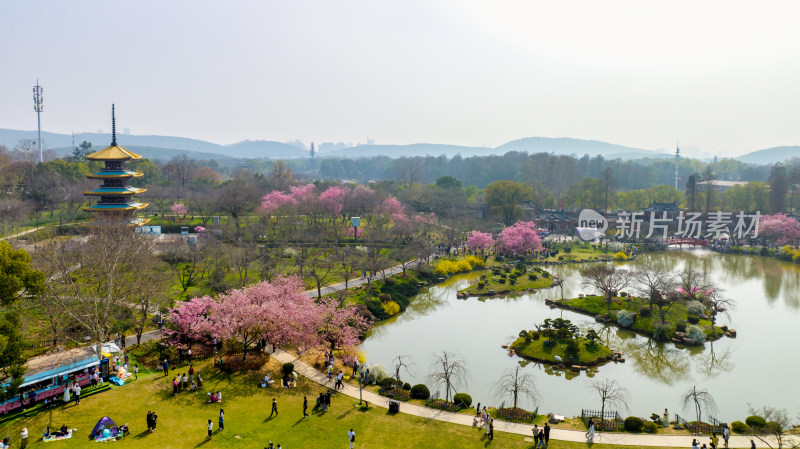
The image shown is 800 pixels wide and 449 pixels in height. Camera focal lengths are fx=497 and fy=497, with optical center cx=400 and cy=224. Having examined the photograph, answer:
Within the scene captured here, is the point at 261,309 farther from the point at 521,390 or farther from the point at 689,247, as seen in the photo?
the point at 689,247

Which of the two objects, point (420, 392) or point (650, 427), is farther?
point (420, 392)

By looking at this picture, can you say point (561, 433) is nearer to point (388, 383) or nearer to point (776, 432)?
point (776, 432)

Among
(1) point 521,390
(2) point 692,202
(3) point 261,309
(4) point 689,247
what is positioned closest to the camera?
(1) point 521,390

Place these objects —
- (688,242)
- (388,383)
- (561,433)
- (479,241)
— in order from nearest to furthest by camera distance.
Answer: (561,433) < (388,383) < (479,241) < (688,242)

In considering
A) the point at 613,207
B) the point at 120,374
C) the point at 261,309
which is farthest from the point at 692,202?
the point at 120,374

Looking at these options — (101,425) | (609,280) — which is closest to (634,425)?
(609,280)

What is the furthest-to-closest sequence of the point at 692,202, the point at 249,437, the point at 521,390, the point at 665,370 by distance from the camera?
the point at 692,202 < the point at 665,370 < the point at 521,390 < the point at 249,437

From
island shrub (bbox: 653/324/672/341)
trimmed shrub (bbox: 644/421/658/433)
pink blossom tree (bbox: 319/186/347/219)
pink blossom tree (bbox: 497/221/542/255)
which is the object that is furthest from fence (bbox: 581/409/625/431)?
pink blossom tree (bbox: 319/186/347/219)

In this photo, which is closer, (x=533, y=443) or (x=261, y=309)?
(x=533, y=443)
